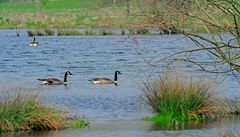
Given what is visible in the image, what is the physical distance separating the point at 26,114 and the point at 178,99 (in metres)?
3.89

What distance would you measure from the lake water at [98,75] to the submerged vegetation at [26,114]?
255 mm

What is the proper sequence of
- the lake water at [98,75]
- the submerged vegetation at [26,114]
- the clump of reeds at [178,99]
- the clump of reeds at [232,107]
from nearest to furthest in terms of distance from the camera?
1. the submerged vegetation at [26,114]
2. the lake water at [98,75]
3. the clump of reeds at [178,99]
4. the clump of reeds at [232,107]

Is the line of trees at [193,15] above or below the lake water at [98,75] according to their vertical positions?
above

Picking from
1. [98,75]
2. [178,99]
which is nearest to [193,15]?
[178,99]

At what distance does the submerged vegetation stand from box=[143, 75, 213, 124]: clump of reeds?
2713 millimetres

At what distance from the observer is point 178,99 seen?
20.0 m

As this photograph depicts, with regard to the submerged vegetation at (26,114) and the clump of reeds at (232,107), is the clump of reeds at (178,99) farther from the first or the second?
the submerged vegetation at (26,114)

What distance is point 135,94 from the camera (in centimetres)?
2744

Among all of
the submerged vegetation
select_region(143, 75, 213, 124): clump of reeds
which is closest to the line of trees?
the submerged vegetation

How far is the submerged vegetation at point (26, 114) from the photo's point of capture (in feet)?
60.6

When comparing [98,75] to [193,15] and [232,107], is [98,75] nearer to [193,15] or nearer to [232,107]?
[232,107]

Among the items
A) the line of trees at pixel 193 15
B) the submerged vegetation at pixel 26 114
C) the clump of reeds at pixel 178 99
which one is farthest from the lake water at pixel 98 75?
the line of trees at pixel 193 15

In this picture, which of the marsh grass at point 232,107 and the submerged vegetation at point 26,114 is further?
the marsh grass at point 232,107

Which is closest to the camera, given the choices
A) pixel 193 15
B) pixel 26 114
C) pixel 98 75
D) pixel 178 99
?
pixel 193 15
